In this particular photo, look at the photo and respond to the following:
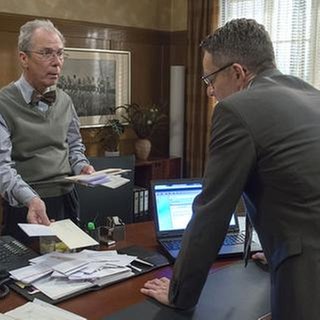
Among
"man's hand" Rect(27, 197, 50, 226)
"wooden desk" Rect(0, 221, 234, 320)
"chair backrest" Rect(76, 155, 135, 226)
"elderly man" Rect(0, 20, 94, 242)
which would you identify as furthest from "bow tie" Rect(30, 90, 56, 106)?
"wooden desk" Rect(0, 221, 234, 320)

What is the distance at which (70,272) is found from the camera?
5.49ft

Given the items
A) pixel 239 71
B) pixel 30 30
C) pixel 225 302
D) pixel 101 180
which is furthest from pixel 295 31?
pixel 225 302

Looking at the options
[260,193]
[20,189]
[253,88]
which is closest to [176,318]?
[260,193]

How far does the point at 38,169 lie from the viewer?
2.41 m

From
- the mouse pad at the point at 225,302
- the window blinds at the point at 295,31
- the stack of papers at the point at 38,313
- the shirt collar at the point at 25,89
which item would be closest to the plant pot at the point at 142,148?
the window blinds at the point at 295,31

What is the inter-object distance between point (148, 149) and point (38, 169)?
2090 mm

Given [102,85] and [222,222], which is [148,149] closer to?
[102,85]

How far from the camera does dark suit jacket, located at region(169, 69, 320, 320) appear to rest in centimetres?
122

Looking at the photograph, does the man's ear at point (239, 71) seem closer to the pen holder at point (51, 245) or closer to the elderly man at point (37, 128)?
the pen holder at point (51, 245)

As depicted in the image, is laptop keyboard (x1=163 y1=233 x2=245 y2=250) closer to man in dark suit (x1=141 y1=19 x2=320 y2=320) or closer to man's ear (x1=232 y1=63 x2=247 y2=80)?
man in dark suit (x1=141 y1=19 x2=320 y2=320)

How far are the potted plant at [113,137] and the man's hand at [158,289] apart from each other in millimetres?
2701

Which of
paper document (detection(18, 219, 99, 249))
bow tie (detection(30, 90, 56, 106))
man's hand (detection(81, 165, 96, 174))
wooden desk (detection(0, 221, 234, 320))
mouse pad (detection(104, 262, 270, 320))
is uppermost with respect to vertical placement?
bow tie (detection(30, 90, 56, 106))

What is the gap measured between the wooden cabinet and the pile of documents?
2.52 metres

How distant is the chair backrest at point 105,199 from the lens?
9.08 feet
